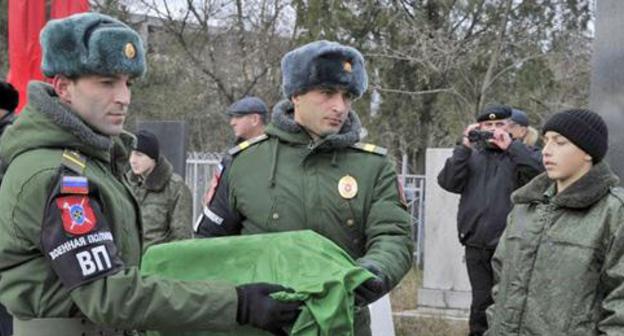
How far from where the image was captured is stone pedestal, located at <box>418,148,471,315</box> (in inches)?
372

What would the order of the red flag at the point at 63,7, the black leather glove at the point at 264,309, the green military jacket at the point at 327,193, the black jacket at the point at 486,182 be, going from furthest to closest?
the black jacket at the point at 486,182 < the red flag at the point at 63,7 < the green military jacket at the point at 327,193 < the black leather glove at the point at 264,309

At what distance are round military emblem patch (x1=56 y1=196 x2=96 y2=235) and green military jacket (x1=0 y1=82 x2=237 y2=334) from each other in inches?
1.1

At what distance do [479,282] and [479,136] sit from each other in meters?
1.14

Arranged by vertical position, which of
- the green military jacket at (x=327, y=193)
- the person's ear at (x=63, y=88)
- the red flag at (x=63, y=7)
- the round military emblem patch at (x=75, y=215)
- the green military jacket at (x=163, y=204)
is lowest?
the green military jacket at (x=163, y=204)

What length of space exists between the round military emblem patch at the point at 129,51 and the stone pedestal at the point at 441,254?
276 inches

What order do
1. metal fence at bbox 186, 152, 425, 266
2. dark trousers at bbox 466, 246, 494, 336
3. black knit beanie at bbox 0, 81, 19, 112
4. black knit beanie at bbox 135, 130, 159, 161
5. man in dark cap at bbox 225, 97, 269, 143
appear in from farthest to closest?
metal fence at bbox 186, 152, 425, 266
man in dark cap at bbox 225, 97, 269, 143
black knit beanie at bbox 135, 130, 159, 161
dark trousers at bbox 466, 246, 494, 336
black knit beanie at bbox 0, 81, 19, 112

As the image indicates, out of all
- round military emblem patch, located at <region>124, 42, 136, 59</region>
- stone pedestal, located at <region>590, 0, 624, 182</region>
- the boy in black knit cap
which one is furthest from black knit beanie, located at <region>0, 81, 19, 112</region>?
stone pedestal, located at <region>590, 0, 624, 182</region>

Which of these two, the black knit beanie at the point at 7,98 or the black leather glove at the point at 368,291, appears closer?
the black leather glove at the point at 368,291

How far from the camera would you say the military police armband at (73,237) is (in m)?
2.41

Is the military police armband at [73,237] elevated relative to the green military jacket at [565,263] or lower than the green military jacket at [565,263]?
elevated

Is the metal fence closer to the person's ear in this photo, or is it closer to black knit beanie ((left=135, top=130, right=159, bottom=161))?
black knit beanie ((left=135, top=130, right=159, bottom=161))

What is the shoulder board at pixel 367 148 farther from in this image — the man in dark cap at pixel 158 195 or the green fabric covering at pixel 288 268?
the man in dark cap at pixel 158 195

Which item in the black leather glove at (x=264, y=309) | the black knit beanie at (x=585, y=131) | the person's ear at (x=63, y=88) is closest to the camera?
the black leather glove at (x=264, y=309)

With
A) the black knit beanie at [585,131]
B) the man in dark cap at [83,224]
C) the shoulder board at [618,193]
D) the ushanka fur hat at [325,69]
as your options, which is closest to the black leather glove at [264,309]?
the man in dark cap at [83,224]
